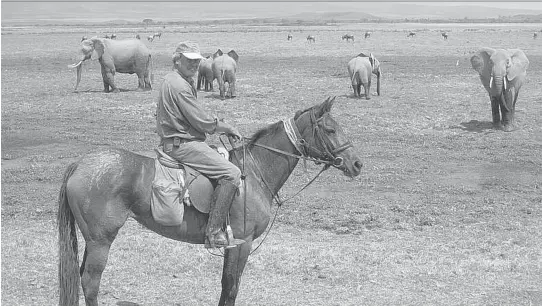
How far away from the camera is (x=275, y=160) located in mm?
6234

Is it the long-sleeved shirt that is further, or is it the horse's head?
the horse's head

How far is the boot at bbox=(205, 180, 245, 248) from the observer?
19.0 feet

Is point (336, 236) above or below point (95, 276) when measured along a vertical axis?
below

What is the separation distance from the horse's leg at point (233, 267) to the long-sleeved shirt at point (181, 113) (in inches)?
39.6

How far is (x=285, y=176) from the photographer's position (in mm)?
6277

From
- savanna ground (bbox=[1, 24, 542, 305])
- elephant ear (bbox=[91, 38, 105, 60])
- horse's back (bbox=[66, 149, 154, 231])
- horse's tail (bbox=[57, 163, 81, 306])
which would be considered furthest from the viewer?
elephant ear (bbox=[91, 38, 105, 60])

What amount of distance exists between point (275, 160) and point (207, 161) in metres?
0.71

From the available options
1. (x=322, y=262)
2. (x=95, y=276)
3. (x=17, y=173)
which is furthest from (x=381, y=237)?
(x=17, y=173)

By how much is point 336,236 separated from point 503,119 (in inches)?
353

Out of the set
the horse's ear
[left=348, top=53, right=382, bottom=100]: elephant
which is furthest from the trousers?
[left=348, top=53, right=382, bottom=100]: elephant

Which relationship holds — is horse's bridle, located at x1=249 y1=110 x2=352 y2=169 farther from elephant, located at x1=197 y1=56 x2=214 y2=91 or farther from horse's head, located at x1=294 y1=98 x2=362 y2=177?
elephant, located at x1=197 y1=56 x2=214 y2=91

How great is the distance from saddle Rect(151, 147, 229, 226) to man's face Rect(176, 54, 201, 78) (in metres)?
0.70

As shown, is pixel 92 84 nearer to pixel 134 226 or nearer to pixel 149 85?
pixel 149 85

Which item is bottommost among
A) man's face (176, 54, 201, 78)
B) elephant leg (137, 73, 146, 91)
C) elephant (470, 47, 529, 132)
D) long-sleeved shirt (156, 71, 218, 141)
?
elephant leg (137, 73, 146, 91)
